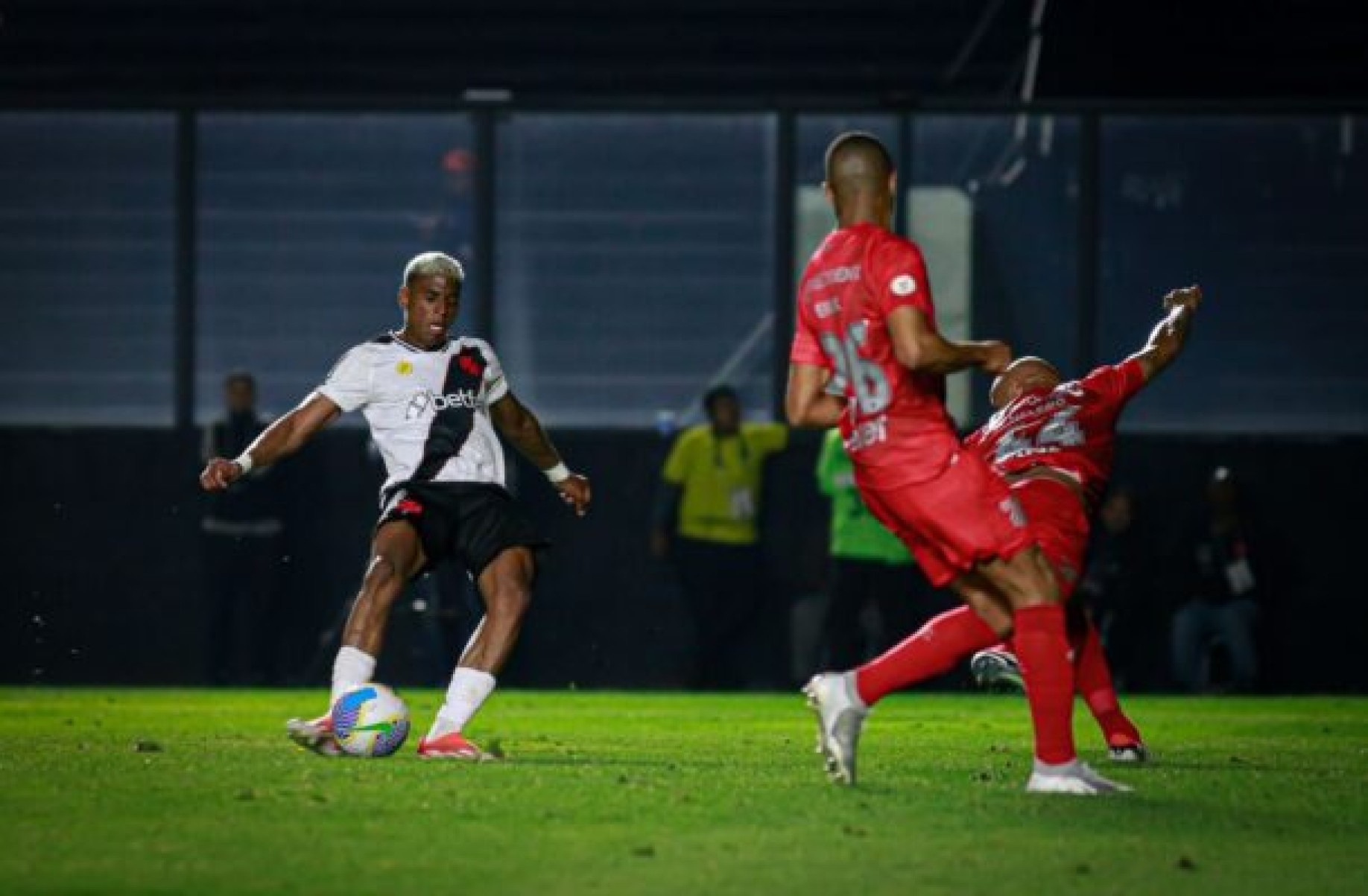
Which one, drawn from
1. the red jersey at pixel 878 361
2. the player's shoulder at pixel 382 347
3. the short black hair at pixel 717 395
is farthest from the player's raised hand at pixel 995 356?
the short black hair at pixel 717 395

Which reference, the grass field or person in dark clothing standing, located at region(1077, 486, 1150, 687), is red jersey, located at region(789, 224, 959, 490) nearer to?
the grass field

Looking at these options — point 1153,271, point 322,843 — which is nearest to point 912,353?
point 322,843

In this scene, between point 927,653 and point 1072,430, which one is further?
point 1072,430

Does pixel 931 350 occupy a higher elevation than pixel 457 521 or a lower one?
higher

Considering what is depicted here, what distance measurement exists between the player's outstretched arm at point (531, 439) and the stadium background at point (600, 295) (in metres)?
8.68

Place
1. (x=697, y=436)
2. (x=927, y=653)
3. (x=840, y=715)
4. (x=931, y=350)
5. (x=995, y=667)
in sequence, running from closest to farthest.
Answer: (x=931, y=350)
(x=840, y=715)
(x=927, y=653)
(x=995, y=667)
(x=697, y=436)

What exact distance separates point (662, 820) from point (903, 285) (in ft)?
6.16

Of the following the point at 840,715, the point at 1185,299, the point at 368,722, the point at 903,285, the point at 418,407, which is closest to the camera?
the point at 903,285

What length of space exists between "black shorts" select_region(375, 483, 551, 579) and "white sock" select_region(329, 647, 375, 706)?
0.50m

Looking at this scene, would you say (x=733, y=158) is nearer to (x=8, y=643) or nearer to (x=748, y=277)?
(x=748, y=277)

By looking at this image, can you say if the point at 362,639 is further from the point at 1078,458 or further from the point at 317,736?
the point at 1078,458

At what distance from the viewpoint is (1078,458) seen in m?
11.4

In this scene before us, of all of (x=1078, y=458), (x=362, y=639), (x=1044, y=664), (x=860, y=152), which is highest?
(x=860, y=152)

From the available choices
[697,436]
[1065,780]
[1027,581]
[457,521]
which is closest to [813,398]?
[1027,581]
